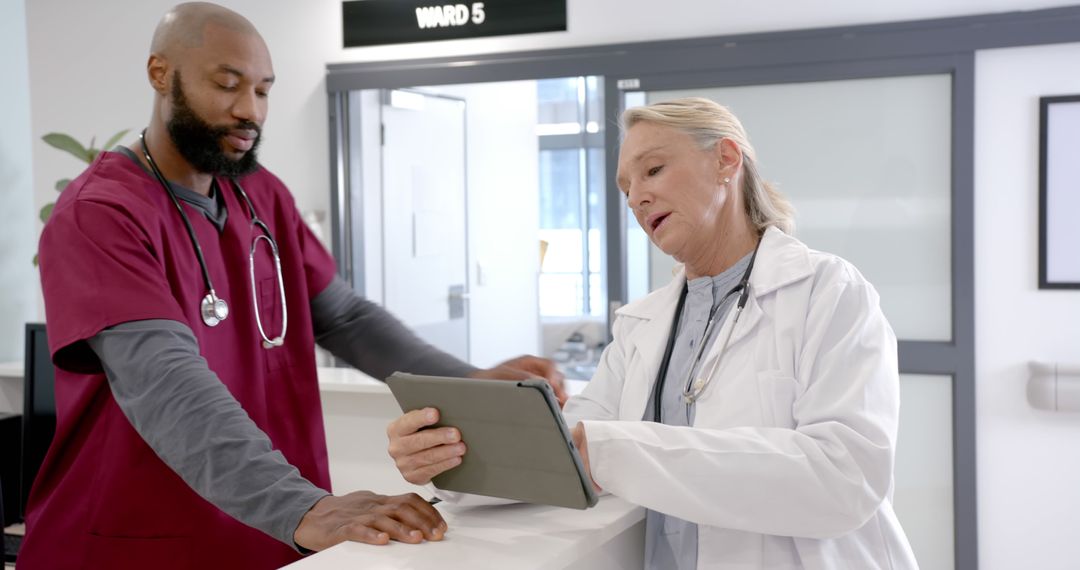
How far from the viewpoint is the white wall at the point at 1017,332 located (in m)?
3.50

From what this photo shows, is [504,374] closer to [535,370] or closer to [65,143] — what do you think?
[535,370]

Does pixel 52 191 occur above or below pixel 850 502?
above

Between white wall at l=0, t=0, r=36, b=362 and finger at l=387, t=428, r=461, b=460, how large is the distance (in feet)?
11.8

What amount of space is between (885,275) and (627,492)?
278 centimetres

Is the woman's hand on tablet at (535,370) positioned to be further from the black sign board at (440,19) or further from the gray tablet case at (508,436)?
the black sign board at (440,19)

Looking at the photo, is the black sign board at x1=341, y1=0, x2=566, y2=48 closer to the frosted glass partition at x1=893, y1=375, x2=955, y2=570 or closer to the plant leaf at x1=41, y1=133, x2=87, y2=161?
the plant leaf at x1=41, y1=133, x2=87, y2=161

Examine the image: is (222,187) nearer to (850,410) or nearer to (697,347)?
(697,347)

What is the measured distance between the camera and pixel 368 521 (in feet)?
4.09

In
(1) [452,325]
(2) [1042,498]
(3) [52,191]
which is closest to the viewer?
(2) [1042,498]

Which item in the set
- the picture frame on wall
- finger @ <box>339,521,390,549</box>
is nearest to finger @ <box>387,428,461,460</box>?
finger @ <box>339,521,390,549</box>

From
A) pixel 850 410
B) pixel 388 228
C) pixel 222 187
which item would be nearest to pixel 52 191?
pixel 388 228

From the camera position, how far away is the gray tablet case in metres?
1.13

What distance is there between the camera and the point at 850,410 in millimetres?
1312

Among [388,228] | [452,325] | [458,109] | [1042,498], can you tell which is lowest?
[1042,498]
